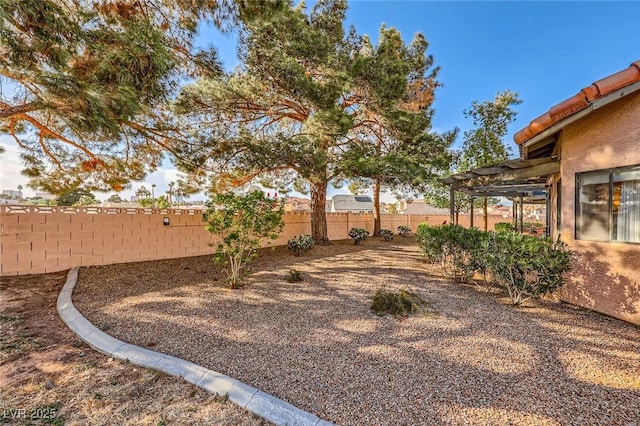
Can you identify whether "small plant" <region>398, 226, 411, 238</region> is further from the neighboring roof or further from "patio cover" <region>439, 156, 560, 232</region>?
the neighboring roof

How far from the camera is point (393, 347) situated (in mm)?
3580

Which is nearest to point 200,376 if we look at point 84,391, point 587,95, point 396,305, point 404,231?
point 84,391

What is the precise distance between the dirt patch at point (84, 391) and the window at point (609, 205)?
18.5 feet

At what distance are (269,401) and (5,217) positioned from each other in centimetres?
763

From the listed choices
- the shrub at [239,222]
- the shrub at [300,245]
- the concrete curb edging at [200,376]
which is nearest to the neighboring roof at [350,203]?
the shrub at [300,245]

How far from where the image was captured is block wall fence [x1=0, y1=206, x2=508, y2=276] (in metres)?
6.67

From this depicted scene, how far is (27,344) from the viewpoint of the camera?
3619mm

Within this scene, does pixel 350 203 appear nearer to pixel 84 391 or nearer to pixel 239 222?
pixel 239 222

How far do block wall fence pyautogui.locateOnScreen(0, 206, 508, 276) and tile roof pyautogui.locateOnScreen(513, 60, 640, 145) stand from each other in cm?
938

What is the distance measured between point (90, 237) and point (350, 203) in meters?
39.8

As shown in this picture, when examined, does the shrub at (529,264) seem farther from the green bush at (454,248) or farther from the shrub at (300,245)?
the shrub at (300,245)

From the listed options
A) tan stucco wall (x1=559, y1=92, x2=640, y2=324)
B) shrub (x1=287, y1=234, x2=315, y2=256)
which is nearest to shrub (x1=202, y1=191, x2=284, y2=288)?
shrub (x1=287, y1=234, x2=315, y2=256)

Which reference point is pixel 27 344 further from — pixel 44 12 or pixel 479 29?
pixel 479 29

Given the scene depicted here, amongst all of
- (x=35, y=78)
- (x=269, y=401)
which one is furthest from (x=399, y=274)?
(x=35, y=78)
